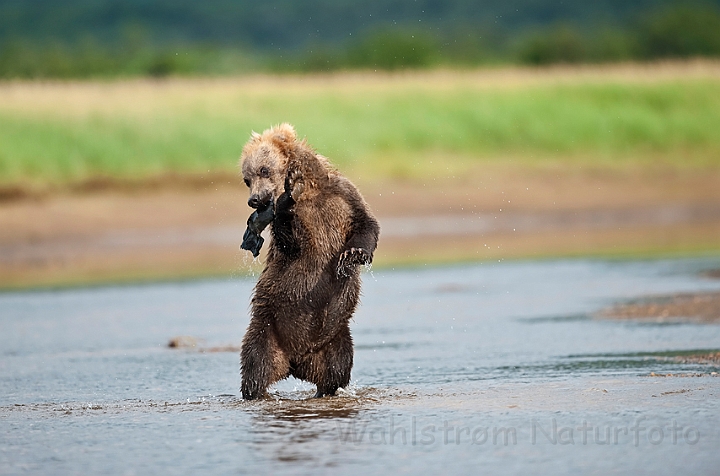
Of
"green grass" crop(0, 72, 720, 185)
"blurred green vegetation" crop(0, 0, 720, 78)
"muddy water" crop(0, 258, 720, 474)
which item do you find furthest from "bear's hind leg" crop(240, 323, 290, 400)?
"blurred green vegetation" crop(0, 0, 720, 78)

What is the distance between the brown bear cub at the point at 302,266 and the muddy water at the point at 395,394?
8.5 inches

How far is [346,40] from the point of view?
328 ft

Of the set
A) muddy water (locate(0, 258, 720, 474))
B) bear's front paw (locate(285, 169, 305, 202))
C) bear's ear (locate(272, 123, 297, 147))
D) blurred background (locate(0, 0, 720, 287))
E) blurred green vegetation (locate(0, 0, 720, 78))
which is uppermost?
blurred green vegetation (locate(0, 0, 720, 78))

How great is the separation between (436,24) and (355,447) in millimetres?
95439

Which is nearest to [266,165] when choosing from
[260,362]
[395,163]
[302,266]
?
[302,266]

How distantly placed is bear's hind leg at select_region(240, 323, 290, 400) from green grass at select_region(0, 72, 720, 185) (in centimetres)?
1544

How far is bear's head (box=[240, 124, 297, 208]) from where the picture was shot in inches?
272

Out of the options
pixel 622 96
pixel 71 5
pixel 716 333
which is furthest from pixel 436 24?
pixel 716 333

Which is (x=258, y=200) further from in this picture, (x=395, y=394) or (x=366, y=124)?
(x=366, y=124)

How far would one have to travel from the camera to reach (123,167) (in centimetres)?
2256

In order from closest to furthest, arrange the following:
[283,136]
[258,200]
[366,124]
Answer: [258,200] < [283,136] < [366,124]

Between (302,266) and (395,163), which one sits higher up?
(395,163)

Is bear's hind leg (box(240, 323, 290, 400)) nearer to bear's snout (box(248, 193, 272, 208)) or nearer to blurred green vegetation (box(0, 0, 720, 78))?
bear's snout (box(248, 193, 272, 208))

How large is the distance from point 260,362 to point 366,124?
61.1 ft
